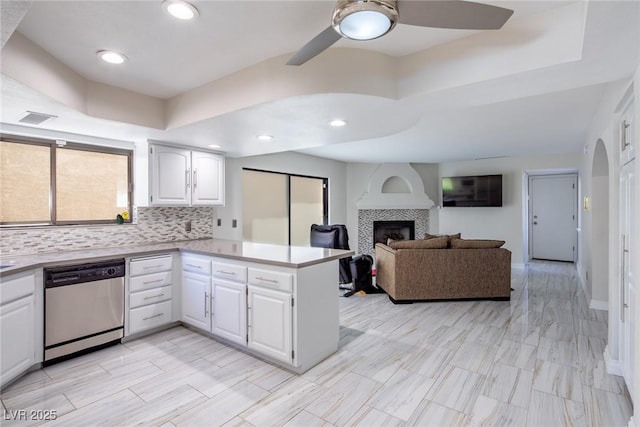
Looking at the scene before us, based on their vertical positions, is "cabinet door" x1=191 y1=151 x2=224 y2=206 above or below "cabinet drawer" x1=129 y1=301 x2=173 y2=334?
above

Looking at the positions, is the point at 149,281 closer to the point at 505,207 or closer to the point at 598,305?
the point at 598,305

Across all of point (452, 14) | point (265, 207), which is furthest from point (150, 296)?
point (452, 14)

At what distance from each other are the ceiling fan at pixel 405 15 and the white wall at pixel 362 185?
599cm

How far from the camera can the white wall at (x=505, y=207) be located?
6.35m

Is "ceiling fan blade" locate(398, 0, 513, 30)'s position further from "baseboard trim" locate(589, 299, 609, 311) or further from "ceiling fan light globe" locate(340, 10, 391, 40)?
"baseboard trim" locate(589, 299, 609, 311)

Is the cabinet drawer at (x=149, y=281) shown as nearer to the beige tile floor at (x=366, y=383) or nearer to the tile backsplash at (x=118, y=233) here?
Result: the beige tile floor at (x=366, y=383)

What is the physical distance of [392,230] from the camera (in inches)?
295

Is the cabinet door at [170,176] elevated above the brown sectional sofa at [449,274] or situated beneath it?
elevated above

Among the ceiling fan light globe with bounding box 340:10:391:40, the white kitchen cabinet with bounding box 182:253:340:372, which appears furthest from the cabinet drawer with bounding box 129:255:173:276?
the ceiling fan light globe with bounding box 340:10:391:40

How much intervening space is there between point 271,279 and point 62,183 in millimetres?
2454

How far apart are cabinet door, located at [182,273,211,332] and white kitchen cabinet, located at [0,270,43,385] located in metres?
1.16

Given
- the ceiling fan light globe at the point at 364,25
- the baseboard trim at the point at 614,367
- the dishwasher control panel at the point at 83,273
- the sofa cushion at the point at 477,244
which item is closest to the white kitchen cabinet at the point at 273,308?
the dishwasher control panel at the point at 83,273

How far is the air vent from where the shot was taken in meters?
2.50

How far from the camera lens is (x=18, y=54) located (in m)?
1.85
